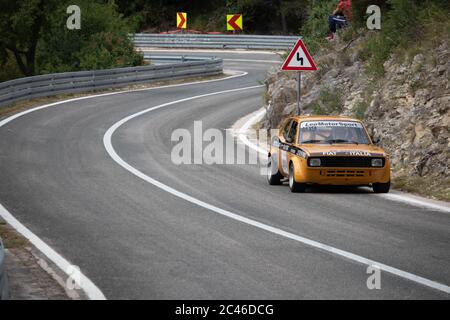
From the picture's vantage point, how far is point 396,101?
68.5 feet

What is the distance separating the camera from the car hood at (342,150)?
53.6 feet

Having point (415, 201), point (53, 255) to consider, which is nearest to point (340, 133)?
point (415, 201)

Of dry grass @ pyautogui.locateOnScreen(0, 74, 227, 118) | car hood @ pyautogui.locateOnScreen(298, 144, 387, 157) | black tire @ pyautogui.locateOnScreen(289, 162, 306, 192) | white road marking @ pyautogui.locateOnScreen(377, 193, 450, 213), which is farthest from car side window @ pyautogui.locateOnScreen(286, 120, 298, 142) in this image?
dry grass @ pyautogui.locateOnScreen(0, 74, 227, 118)

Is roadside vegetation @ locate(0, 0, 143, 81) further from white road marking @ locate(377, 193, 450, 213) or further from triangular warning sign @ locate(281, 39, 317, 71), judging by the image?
white road marking @ locate(377, 193, 450, 213)

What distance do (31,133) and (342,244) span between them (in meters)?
15.2

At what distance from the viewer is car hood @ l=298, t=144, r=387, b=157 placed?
16344mm

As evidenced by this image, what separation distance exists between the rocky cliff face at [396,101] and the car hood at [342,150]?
4.65ft

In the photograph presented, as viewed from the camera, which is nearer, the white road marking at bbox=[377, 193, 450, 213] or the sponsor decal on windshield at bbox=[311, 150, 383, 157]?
the white road marking at bbox=[377, 193, 450, 213]

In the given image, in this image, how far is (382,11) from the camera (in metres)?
27.1

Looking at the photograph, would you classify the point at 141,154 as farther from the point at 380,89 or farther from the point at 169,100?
the point at 169,100

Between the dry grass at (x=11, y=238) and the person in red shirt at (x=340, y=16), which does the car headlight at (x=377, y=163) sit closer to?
the dry grass at (x=11, y=238)

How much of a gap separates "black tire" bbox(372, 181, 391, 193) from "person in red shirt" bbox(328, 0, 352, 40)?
13297 millimetres

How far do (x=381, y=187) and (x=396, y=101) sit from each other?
475cm
